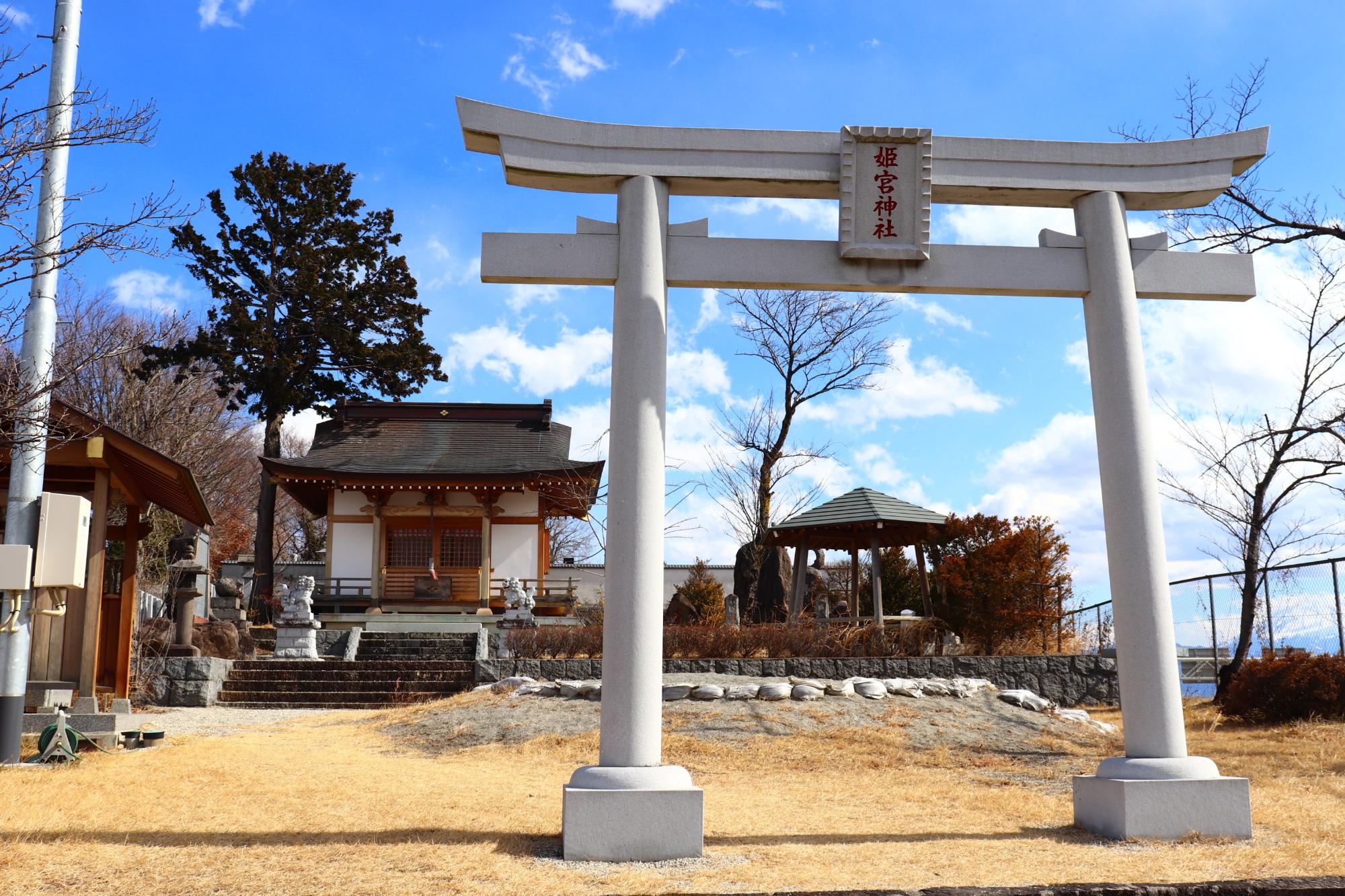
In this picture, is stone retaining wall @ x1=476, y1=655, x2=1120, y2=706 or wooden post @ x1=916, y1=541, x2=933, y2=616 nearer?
stone retaining wall @ x1=476, y1=655, x2=1120, y2=706

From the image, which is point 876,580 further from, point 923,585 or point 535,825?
point 535,825

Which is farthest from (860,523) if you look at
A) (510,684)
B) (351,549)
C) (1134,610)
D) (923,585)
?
(351,549)

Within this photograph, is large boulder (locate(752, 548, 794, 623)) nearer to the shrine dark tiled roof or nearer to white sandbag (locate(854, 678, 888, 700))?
the shrine dark tiled roof

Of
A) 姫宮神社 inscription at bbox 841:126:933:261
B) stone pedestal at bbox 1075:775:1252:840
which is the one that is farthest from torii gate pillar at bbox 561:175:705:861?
stone pedestal at bbox 1075:775:1252:840

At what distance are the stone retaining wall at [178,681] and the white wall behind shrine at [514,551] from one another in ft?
36.8

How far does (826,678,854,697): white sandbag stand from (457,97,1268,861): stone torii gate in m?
6.24

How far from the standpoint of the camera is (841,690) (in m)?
12.8

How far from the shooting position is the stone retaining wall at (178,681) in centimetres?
1505

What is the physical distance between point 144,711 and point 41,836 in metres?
9.38

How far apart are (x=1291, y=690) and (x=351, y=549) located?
20.9 meters

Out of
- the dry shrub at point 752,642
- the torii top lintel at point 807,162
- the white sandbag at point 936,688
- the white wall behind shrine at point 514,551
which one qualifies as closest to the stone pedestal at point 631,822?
the torii top lintel at point 807,162

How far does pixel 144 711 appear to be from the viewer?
14.0m

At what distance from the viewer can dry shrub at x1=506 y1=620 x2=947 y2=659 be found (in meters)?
15.2

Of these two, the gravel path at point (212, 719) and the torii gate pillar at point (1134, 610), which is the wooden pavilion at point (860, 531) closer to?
the gravel path at point (212, 719)
